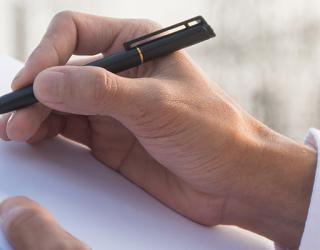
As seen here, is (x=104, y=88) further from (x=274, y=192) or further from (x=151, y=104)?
(x=274, y=192)

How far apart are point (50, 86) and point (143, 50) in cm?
10

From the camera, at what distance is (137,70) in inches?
21.4

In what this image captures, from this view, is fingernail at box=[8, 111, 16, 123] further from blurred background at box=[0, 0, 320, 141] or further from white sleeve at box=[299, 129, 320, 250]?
blurred background at box=[0, 0, 320, 141]

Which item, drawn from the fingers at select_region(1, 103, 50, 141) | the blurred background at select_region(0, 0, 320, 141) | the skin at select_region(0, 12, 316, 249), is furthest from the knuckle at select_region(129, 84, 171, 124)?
the blurred background at select_region(0, 0, 320, 141)

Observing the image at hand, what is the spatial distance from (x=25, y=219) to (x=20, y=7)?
64 cm

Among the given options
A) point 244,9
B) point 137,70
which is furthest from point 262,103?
point 137,70

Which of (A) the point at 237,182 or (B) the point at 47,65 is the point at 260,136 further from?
(B) the point at 47,65

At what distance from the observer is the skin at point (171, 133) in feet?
1.52

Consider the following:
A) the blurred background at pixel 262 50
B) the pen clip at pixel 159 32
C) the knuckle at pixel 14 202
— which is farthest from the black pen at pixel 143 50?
the blurred background at pixel 262 50

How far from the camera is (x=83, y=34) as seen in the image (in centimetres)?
56

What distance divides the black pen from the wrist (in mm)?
114

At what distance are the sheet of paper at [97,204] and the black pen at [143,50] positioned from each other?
0.17 ft

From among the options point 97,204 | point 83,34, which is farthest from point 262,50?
point 97,204

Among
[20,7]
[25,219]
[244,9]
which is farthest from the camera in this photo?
[244,9]
